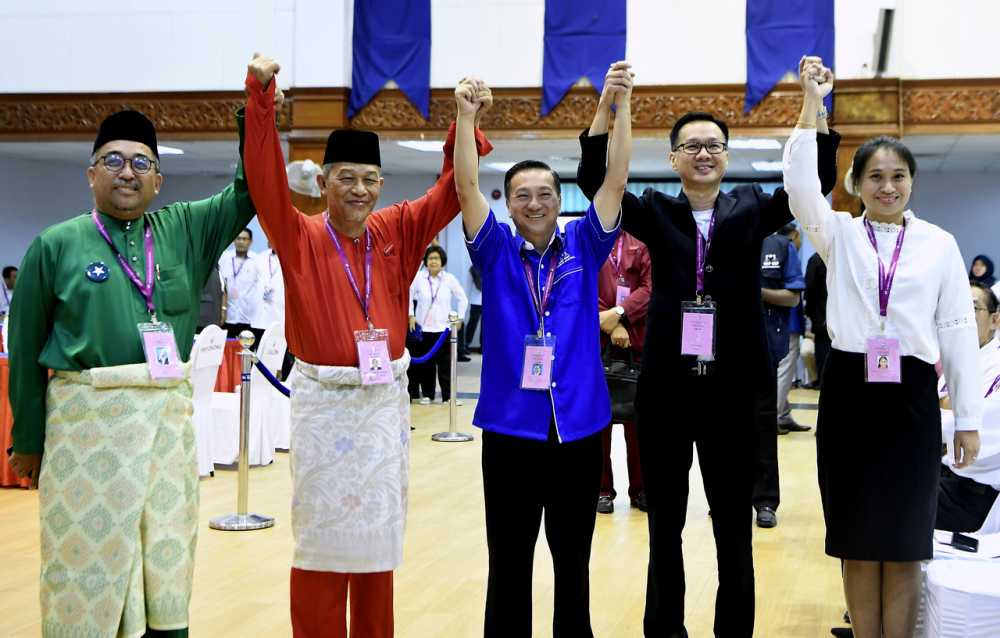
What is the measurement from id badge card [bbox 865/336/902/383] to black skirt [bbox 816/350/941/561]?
5 centimetres

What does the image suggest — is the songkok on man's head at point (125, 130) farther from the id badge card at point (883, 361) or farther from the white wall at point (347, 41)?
the white wall at point (347, 41)

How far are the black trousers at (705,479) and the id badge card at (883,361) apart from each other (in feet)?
Result: 1.11

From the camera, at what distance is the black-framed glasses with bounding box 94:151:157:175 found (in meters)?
2.72

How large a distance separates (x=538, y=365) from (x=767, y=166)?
1300 cm

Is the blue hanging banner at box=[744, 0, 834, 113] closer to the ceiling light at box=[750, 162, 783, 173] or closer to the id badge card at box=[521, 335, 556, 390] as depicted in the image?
the ceiling light at box=[750, 162, 783, 173]

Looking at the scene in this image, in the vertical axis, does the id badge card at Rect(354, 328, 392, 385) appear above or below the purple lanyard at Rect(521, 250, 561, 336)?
below

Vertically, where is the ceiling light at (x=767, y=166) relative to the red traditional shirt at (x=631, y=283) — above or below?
above

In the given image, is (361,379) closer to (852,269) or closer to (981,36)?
(852,269)

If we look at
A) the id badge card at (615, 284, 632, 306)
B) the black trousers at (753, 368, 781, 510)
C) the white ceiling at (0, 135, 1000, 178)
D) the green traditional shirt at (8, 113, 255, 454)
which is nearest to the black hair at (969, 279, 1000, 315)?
the black trousers at (753, 368, 781, 510)

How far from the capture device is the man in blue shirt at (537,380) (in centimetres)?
290

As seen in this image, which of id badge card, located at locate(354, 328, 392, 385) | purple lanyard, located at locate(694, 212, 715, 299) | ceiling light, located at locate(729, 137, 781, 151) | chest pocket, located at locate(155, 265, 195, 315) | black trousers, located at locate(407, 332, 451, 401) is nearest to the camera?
chest pocket, located at locate(155, 265, 195, 315)

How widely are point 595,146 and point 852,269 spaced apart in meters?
0.79

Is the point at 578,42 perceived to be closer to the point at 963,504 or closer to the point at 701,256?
the point at 963,504

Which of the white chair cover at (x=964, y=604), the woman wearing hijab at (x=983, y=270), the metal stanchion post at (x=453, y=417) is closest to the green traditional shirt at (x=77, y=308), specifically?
the white chair cover at (x=964, y=604)
